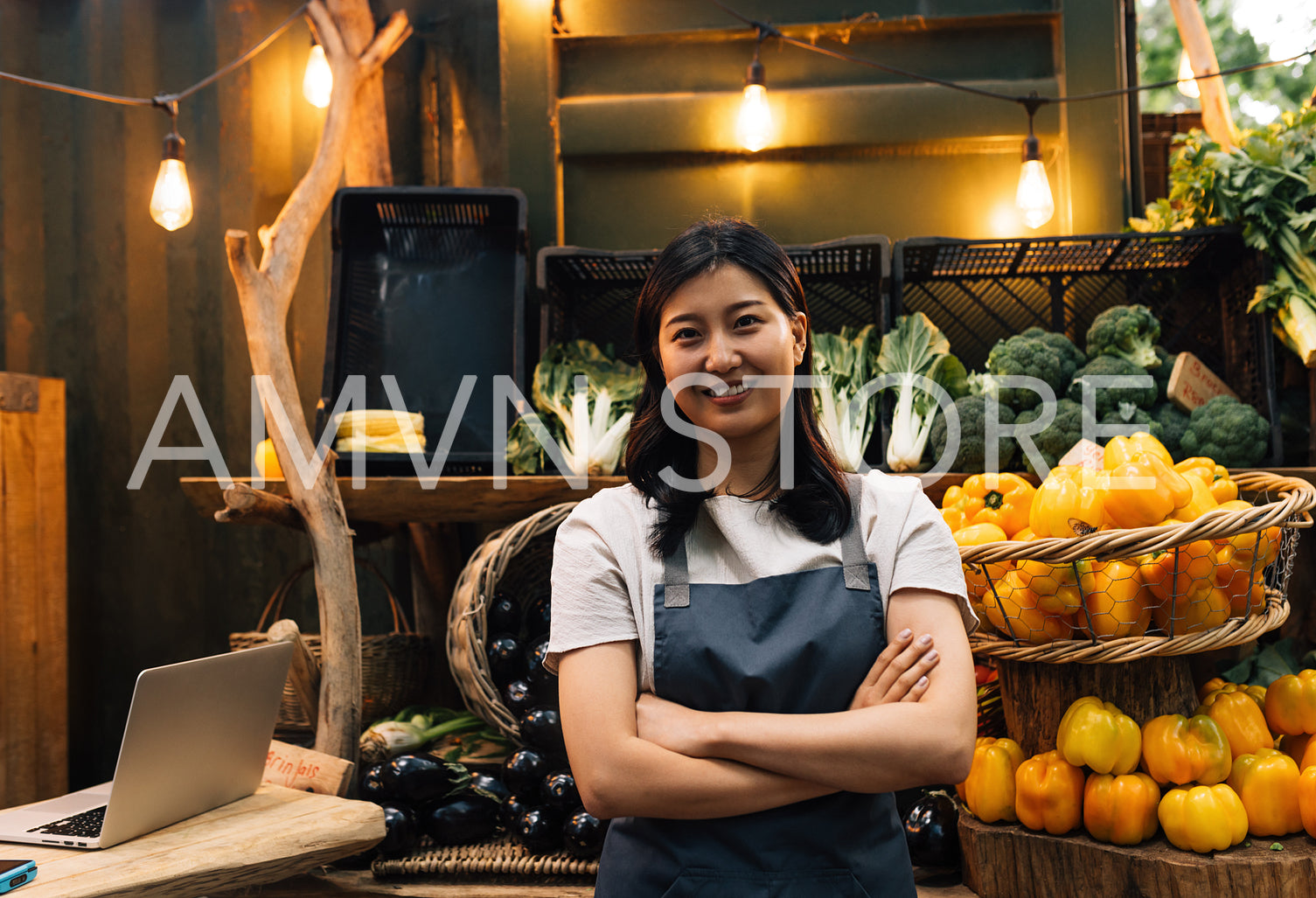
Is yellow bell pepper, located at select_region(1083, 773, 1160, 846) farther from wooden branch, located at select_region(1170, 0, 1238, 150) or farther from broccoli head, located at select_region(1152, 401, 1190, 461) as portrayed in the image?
wooden branch, located at select_region(1170, 0, 1238, 150)

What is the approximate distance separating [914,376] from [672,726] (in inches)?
74.3

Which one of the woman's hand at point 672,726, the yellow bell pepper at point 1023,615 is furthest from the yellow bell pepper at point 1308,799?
the woman's hand at point 672,726

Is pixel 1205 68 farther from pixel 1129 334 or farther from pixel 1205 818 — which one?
pixel 1205 818

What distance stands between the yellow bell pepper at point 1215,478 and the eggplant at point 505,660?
74.7 inches

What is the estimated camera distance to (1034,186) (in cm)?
303

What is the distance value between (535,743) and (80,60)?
383 centimetres

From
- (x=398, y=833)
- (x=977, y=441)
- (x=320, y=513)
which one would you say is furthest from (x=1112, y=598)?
(x=320, y=513)

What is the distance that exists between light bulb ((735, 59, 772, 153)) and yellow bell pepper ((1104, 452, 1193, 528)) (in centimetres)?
179

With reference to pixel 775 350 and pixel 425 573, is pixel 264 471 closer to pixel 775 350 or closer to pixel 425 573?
pixel 425 573

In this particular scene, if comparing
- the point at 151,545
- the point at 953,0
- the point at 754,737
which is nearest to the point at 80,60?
the point at 151,545

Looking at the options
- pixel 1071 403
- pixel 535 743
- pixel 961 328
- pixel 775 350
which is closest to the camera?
pixel 775 350

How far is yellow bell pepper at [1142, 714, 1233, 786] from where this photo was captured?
1866 millimetres

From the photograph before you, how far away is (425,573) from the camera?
11.3 feet

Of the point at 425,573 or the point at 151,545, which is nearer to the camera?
the point at 425,573
